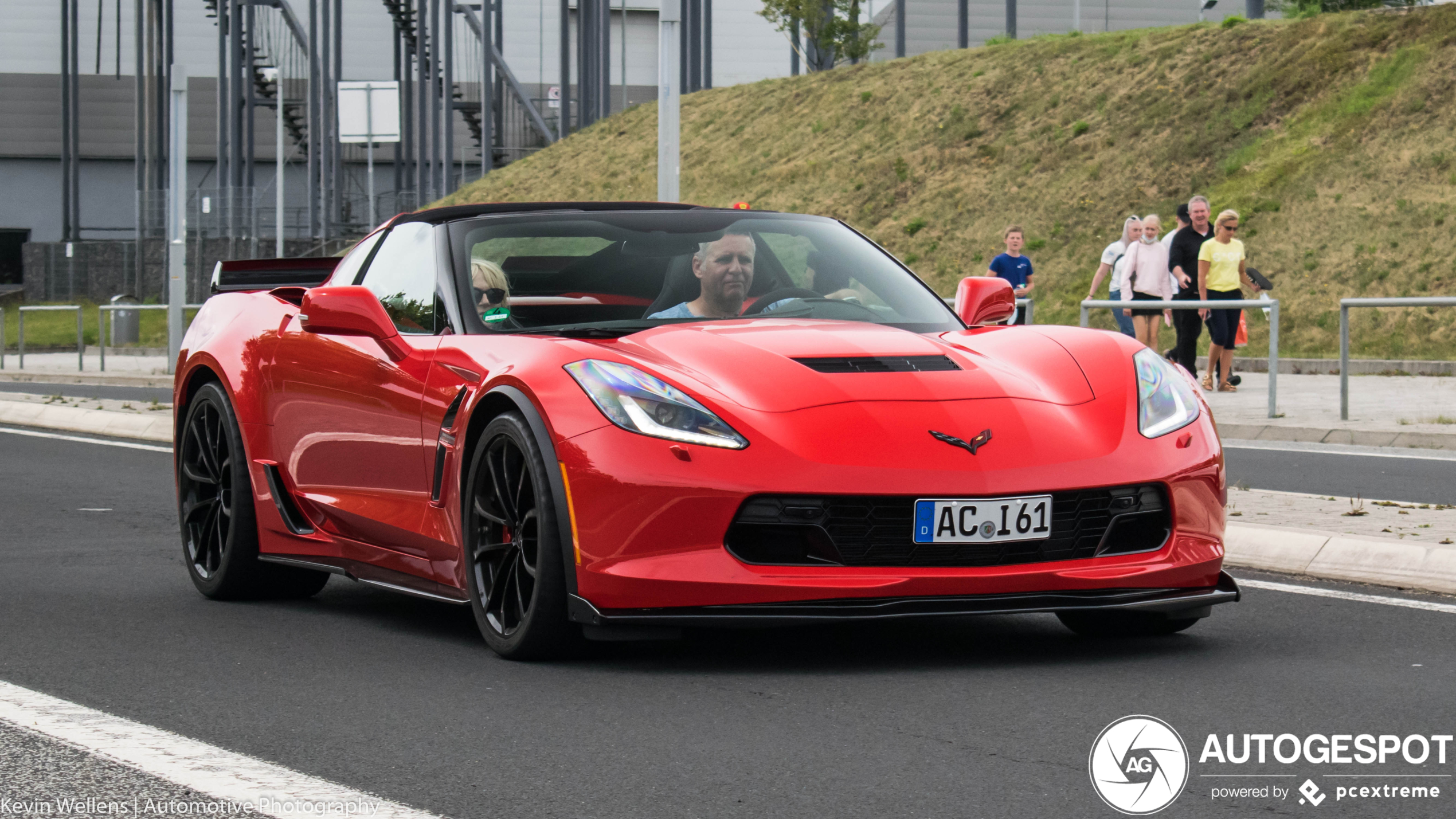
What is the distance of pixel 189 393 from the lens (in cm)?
732

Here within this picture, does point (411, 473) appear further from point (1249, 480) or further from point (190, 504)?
point (1249, 480)

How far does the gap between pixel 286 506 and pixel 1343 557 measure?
370 centimetres

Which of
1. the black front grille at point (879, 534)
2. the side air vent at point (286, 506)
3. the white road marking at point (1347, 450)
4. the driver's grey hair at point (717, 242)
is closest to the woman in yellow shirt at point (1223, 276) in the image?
the white road marking at point (1347, 450)

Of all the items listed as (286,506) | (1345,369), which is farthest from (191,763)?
(1345,369)

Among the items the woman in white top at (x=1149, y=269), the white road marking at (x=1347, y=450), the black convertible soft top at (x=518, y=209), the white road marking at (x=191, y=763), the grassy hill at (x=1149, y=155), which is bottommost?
the white road marking at (x=191, y=763)

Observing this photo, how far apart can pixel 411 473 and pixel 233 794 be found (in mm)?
2164

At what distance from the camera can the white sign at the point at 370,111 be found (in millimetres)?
42562

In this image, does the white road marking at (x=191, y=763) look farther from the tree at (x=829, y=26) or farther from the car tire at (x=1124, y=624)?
the tree at (x=829, y=26)

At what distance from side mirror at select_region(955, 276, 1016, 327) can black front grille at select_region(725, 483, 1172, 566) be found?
1229 millimetres

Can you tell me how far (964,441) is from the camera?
4.86 metres

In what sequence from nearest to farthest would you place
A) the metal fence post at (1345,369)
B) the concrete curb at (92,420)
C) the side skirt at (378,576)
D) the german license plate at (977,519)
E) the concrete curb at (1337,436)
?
1. the german license plate at (977,519)
2. the side skirt at (378,576)
3. the concrete curb at (1337,436)
4. the metal fence post at (1345,369)
5. the concrete curb at (92,420)

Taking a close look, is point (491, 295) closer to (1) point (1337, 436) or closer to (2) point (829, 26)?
(1) point (1337, 436)

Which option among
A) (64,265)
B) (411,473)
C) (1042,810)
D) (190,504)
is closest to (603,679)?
(411,473)

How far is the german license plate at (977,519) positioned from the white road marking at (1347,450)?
834 cm
